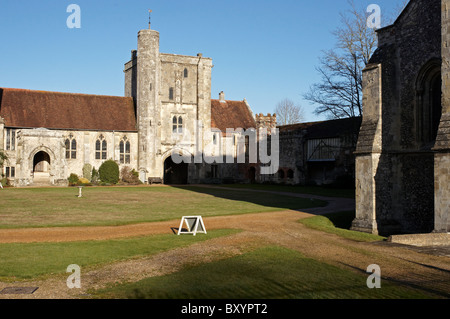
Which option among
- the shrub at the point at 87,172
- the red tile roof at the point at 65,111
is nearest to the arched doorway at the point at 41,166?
the red tile roof at the point at 65,111

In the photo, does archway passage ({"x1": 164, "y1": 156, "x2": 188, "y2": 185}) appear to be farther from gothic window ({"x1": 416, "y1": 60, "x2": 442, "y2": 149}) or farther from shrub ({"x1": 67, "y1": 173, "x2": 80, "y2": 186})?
gothic window ({"x1": 416, "y1": 60, "x2": 442, "y2": 149})

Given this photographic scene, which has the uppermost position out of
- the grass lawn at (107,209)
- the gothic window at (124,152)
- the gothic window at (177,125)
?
the gothic window at (177,125)

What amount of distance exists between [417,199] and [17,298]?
46.7 feet

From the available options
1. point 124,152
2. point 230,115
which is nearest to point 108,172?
point 124,152

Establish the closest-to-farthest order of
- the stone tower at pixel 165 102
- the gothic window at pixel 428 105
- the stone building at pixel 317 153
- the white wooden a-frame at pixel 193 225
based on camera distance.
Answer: the white wooden a-frame at pixel 193 225 < the gothic window at pixel 428 105 < the stone building at pixel 317 153 < the stone tower at pixel 165 102

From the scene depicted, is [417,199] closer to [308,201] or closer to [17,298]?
[308,201]

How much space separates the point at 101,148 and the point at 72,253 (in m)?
35.6

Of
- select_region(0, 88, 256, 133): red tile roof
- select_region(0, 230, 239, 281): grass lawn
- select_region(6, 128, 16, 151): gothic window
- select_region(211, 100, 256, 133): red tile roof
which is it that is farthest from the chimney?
select_region(0, 230, 239, 281): grass lawn

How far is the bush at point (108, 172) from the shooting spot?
145ft

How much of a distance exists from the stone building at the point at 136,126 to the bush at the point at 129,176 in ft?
2.68

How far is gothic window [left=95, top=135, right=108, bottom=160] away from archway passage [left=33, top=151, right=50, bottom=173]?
481 cm

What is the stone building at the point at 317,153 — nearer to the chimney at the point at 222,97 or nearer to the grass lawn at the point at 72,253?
the chimney at the point at 222,97

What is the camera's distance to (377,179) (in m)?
16.7

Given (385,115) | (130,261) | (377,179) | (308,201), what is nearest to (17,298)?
(130,261)
